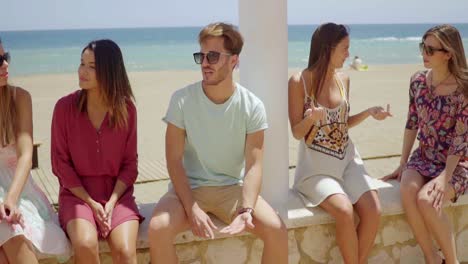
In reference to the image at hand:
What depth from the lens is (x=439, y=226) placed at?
3760 mm

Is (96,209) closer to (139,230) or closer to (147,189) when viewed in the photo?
(139,230)

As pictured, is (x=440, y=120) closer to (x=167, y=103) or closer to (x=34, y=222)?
(x=34, y=222)

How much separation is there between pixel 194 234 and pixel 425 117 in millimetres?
1818

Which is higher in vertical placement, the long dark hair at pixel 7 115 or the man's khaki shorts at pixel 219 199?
the long dark hair at pixel 7 115

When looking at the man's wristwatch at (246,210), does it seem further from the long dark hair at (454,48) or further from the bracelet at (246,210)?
the long dark hair at (454,48)

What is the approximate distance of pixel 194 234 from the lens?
10.7 feet

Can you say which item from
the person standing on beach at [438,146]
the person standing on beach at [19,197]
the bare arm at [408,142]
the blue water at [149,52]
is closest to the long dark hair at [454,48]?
the person standing on beach at [438,146]

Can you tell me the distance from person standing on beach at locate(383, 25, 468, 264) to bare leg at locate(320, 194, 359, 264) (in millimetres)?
474

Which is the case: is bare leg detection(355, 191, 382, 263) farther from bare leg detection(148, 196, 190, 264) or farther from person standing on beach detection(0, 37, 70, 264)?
person standing on beach detection(0, 37, 70, 264)

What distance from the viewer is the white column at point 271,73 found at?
367 cm

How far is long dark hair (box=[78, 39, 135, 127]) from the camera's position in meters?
3.35

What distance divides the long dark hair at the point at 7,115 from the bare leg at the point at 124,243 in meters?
0.78

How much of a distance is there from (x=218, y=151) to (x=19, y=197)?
110 cm

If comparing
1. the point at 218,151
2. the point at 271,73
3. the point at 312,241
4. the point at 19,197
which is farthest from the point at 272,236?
the point at 19,197
